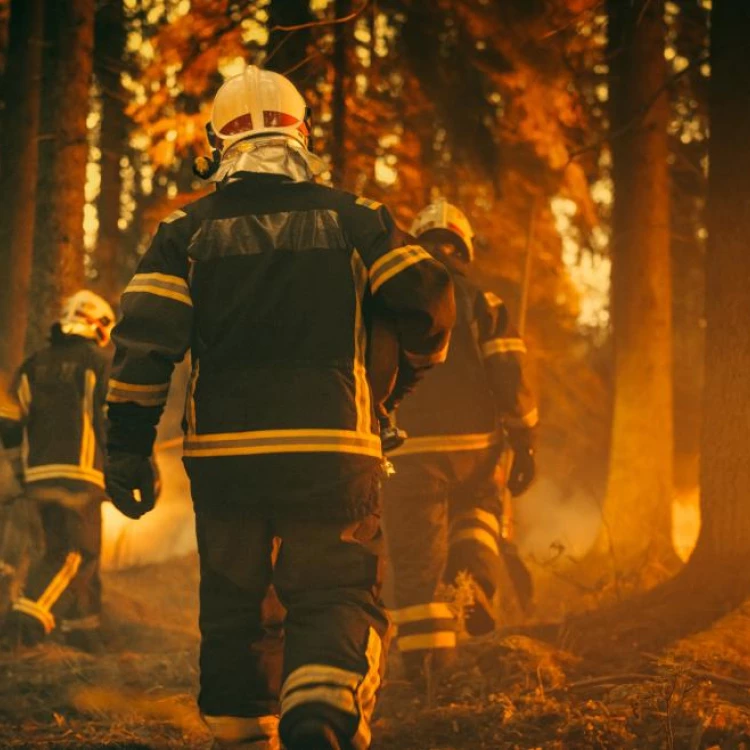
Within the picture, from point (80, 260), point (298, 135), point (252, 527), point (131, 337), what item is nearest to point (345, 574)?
point (252, 527)

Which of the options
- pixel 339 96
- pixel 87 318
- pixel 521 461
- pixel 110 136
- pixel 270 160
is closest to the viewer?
pixel 270 160

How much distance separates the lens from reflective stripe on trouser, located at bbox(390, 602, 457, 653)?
6098mm

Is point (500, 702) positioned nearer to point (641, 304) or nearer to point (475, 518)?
point (475, 518)

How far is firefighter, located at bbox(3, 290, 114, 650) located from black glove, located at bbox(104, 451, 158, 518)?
3456 mm

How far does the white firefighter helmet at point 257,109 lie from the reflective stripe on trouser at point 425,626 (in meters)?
2.65

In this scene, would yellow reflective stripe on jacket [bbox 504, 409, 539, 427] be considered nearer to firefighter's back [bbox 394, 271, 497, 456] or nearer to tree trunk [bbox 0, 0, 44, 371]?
firefighter's back [bbox 394, 271, 497, 456]

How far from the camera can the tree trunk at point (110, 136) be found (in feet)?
45.7

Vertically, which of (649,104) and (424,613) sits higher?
(649,104)

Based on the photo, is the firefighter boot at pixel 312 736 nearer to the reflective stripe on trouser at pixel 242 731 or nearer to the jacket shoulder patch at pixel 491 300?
the reflective stripe on trouser at pixel 242 731

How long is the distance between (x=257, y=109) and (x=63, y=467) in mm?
4073

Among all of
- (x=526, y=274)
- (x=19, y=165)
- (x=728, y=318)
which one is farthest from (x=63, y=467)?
(x=526, y=274)

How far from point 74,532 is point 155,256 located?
159 inches

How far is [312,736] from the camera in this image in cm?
380

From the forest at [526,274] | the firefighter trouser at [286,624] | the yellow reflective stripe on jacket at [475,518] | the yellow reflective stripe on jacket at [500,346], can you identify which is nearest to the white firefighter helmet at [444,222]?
the yellow reflective stripe on jacket at [500,346]
